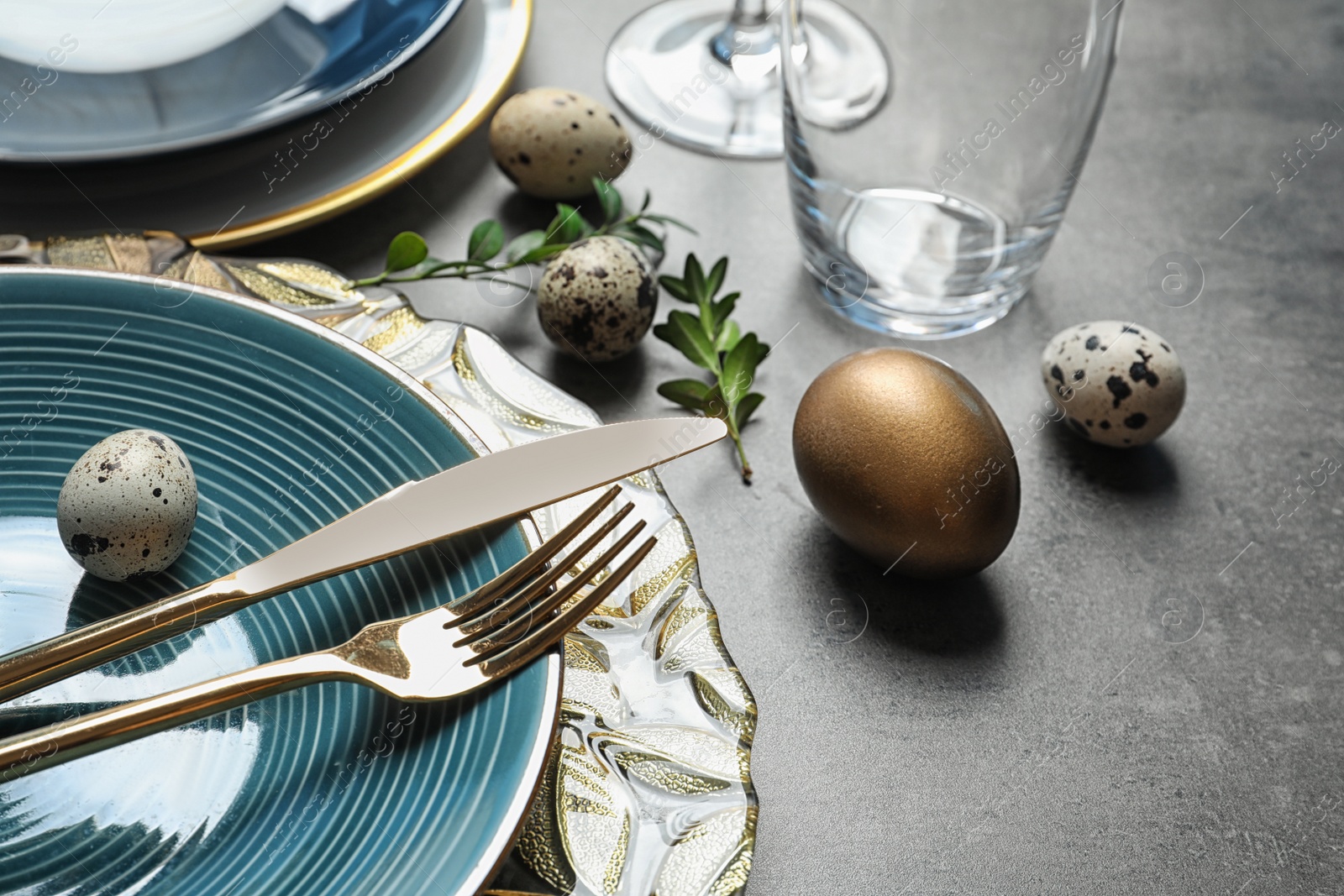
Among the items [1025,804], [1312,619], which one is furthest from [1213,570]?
[1025,804]

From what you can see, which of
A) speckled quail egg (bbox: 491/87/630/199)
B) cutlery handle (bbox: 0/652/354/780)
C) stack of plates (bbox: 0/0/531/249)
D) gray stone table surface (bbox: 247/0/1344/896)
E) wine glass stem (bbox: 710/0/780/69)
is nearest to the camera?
cutlery handle (bbox: 0/652/354/780)

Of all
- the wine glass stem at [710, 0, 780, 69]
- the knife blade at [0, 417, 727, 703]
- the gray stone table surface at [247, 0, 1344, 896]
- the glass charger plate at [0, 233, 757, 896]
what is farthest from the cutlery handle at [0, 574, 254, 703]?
the wine glass stem at [710, 0, 780, 69]

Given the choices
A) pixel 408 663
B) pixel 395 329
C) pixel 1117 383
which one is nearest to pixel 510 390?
pixel 395 329

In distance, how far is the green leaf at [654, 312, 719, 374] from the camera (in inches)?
21.9

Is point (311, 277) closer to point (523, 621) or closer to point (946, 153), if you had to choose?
point (523, 621)

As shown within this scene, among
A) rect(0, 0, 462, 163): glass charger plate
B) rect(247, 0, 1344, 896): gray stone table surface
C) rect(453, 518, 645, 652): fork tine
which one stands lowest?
rect(247, 0, 1344, 896): gray stone table surface

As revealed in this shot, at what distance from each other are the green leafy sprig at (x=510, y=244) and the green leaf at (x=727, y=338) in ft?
0.21

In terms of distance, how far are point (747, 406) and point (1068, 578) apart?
0.17 meters

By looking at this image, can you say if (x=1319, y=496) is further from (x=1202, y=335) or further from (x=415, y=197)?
(x=415, y=197)

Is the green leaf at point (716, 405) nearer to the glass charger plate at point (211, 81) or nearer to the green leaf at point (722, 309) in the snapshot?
the green leaf at point (722, 309)

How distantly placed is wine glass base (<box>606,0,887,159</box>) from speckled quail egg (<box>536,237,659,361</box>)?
0.19 metres

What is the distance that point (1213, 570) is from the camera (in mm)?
519

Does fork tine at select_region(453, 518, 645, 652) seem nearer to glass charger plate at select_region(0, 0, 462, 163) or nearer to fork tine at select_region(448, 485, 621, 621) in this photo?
fork tine at select_region(448, 485, 621, 621)

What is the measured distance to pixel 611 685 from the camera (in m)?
0.39
